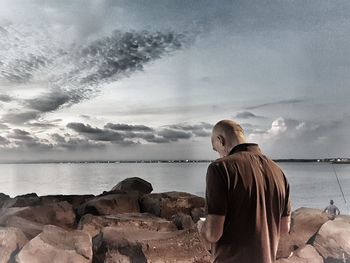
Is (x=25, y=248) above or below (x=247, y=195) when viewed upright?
below

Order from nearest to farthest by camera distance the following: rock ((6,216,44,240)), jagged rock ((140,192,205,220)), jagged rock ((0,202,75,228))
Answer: rock ((6,216,44,240))
jagged rock ((0,202,75,228))
jagged rock ((140,192,205,220))

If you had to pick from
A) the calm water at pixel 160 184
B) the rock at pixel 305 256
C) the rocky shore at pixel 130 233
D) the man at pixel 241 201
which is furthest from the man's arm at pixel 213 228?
the calm water at pixel 160 184

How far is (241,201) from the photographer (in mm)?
1118

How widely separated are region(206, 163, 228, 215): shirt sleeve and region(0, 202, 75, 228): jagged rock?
263 centimetres

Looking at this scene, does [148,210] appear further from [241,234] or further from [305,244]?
[241,234]

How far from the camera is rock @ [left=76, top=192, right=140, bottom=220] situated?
3.78 metres

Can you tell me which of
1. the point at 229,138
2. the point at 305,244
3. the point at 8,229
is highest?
the point at 229,138

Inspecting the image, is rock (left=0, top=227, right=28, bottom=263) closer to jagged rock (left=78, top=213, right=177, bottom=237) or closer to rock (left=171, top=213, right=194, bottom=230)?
jagged rock (left=78, top=213, right=177, bottom=237)

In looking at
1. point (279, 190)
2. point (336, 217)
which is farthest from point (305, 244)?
point (279, 190)

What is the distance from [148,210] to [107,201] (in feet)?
1.30

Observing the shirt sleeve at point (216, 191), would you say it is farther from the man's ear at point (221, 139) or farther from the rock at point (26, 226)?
the rock at point (26, 226)

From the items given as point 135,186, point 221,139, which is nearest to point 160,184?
point 135,186

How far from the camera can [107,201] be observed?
388 cm

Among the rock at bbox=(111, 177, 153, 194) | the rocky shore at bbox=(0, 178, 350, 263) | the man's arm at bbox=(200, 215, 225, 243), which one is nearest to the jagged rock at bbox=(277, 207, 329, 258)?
the rocky shore at bbox=(0, 178, 350, 263)
